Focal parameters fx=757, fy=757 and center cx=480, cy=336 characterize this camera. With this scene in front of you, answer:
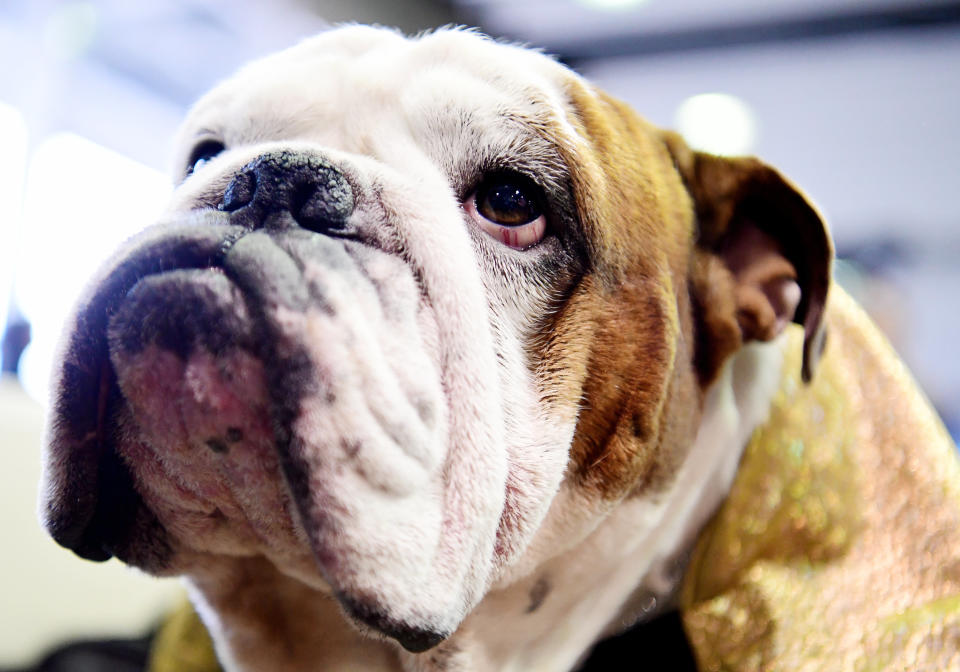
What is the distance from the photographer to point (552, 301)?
837 millimetres

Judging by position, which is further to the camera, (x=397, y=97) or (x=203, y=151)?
(x=203, y=151)

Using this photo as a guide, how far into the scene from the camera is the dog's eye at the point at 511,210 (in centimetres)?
84

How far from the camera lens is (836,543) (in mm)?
992

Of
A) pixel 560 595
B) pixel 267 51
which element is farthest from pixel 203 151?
pixel 560 595

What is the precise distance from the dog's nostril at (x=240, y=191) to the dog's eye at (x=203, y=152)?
12.1 inches

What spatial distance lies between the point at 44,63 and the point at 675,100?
2.31 metres

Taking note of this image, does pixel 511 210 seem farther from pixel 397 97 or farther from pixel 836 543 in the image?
pixel 836 543

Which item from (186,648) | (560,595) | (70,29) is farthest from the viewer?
(70,29)

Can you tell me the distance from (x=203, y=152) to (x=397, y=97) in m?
0.31

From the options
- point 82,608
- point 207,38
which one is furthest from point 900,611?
point 82,608

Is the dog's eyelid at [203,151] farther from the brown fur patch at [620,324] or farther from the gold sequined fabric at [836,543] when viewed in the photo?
the gold sequined fabric at [836,543]

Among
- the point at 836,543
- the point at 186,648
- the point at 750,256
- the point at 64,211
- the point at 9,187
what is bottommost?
the point at 186,648

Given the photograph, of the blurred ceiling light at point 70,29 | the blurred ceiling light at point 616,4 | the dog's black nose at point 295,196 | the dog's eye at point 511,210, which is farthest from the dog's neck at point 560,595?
the blurred ceiling light at point 70,29

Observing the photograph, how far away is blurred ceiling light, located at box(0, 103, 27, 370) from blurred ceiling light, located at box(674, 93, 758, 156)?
1.78 m
